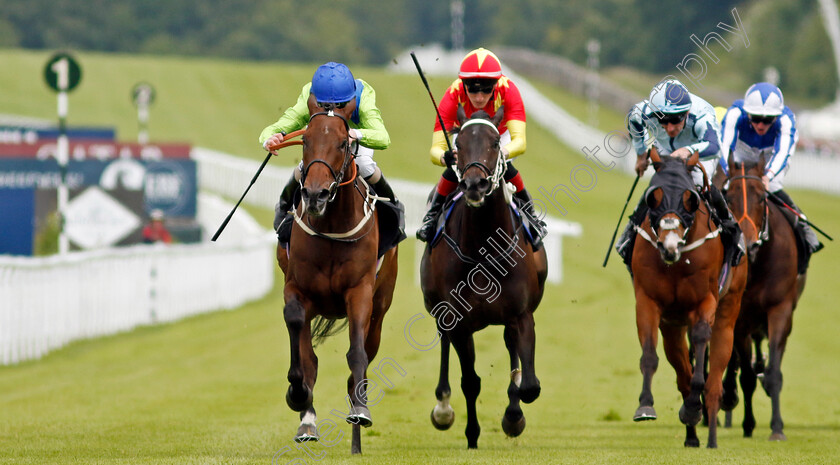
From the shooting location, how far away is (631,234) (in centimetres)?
930

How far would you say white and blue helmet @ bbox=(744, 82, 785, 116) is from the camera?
1034cm

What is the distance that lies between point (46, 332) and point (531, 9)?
77025 millimetres

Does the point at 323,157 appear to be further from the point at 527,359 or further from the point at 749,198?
the point at 749,198

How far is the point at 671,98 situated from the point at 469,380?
95.6 inches

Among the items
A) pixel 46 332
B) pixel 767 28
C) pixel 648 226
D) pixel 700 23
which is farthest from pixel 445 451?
pixel 700 23

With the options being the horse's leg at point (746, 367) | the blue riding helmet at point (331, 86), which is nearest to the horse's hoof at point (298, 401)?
the blue riding helmet at point (331, 86)

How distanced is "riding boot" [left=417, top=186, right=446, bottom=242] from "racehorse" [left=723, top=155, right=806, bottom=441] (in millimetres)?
2448

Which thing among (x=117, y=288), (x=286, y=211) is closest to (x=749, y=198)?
(x=286, y=211)

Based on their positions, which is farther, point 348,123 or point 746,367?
point 746,367

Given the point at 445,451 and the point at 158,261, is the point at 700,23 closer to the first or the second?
the point at 158,261

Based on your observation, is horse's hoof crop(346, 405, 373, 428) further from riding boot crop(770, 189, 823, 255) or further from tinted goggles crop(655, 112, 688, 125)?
riding boot crop(770, 189, 823, 255)

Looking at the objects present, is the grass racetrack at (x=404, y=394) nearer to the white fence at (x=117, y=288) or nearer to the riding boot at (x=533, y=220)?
the white fence at (x=117, y=288)

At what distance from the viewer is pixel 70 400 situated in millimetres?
11812

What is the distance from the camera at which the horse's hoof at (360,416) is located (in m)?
7.60
